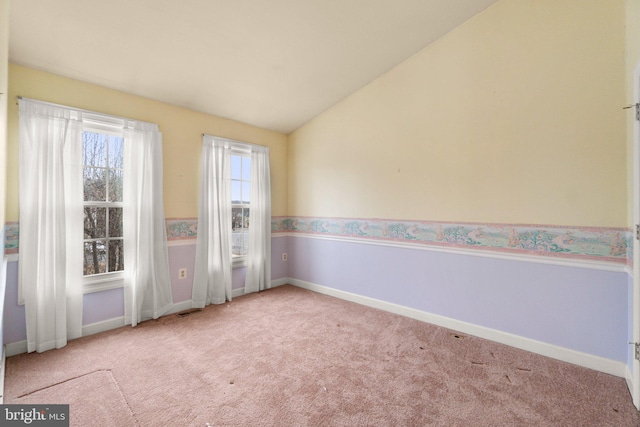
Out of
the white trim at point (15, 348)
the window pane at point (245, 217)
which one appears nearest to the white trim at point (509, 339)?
the window pane at point (245, 217)

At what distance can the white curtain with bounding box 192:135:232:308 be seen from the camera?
3.50 metres

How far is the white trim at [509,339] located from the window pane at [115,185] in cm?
284

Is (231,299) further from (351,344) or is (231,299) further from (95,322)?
(351,344)

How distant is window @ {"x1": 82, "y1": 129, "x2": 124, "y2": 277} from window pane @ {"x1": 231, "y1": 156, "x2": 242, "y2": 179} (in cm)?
126

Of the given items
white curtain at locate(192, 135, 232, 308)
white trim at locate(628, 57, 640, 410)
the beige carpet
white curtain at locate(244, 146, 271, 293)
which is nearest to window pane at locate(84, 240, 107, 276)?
white curtain at locate(192, 135, 232, 308)

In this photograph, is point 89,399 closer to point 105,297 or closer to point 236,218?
point 105,297

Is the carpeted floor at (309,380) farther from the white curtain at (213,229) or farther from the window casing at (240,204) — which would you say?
the window casing at (240,204)

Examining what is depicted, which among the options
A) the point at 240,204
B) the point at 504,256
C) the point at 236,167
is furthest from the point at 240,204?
the point at 504,256

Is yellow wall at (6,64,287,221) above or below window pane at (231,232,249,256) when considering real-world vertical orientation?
above

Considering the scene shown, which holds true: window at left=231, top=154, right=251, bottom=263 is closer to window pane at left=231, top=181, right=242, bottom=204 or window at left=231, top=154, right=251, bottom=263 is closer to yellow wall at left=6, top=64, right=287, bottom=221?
window pane at left=231, top=181, right=242, bottom=204

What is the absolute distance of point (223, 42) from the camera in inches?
99.7

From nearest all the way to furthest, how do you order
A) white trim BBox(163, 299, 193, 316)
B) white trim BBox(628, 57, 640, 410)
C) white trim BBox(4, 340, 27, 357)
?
white trim BBox(628, 57, 640, 410), white trim BBox(4, 340, 27, 357), white trim BBox(163, 299, 193, 316)

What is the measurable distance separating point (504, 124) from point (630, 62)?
2.65 ft

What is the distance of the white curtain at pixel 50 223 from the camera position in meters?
2.38
